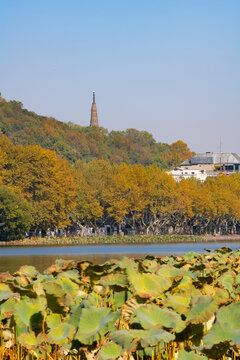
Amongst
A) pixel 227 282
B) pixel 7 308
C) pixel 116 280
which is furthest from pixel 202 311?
pixel 227 282

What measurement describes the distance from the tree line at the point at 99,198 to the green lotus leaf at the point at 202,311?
65944 mm

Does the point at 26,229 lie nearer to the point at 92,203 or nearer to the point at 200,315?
the point at 92,203

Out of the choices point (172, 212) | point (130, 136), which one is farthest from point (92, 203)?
point (130, 136)

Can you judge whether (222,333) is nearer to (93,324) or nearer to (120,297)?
(93,324)

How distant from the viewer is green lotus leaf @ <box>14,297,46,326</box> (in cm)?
560

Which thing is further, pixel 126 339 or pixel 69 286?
pixel 69 286

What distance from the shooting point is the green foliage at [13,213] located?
70.8 metres

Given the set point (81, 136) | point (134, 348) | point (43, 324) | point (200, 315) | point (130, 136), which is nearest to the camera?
point (134, 348)

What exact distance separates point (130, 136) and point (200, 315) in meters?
195

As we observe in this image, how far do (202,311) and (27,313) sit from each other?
138cm

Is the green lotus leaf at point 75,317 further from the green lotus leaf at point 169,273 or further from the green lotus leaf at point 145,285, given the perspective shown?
the green lotus leaf at point 169,273

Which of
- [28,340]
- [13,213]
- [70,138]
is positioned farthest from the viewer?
[70,138]

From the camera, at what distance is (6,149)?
260 feet

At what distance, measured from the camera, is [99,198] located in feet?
296
